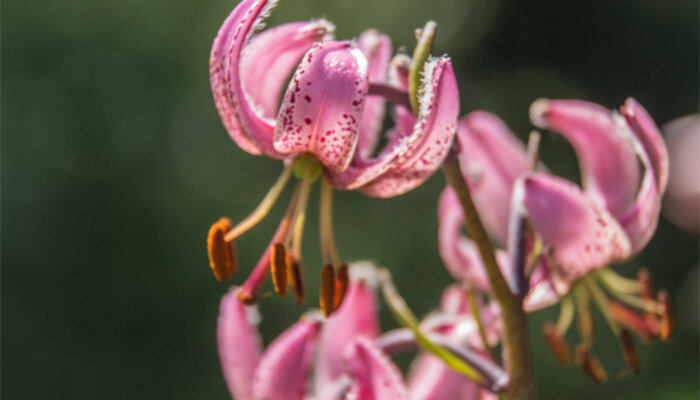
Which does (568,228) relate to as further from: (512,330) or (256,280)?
(256,280)

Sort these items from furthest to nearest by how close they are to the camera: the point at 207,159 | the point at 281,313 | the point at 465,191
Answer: the point at 207,159
the point at 281,313
the point at 465,191

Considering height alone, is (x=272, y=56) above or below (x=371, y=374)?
above

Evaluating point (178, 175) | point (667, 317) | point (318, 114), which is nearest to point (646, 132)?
point (667, 317)

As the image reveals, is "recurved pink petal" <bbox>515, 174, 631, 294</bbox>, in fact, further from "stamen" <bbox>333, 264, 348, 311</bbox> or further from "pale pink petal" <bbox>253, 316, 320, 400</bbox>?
"pale pink petal" <bbox>253, 316, 320, 400</bbox>

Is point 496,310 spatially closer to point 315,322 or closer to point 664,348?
point 315,322

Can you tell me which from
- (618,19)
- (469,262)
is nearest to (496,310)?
(469,262)

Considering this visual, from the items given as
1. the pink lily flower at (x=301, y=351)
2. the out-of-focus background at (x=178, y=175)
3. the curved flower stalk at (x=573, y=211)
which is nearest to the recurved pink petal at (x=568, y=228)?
the curved flower stalk at (x=573, y=211)
